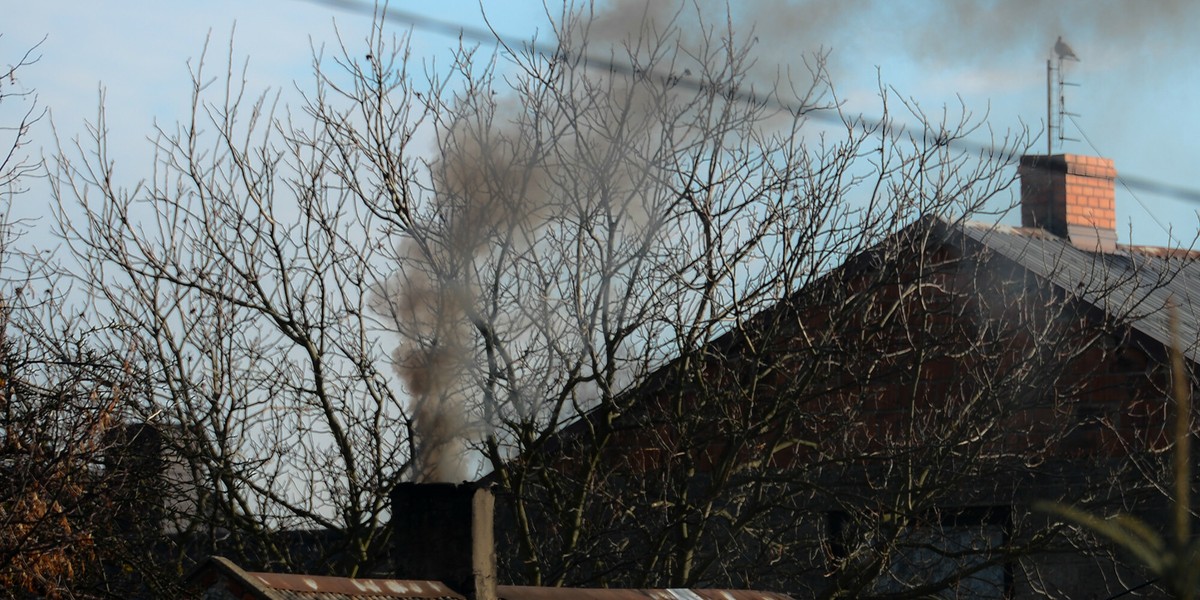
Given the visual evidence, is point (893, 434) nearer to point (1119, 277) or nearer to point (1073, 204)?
point (1119, 277)

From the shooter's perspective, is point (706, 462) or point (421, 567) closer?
Result: point (421, 567)

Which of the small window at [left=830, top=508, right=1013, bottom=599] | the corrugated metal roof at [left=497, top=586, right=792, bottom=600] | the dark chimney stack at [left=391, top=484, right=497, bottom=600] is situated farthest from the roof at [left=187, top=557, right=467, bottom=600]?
the small window at [left=830, top=508, right=1013, bottom=599]

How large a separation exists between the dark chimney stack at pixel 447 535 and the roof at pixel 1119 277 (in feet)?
16.3

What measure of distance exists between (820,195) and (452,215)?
2.70m

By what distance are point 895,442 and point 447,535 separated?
16.5 ft

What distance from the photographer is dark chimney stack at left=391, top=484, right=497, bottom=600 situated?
21.9ft

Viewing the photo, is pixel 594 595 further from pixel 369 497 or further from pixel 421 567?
pixel 369 497

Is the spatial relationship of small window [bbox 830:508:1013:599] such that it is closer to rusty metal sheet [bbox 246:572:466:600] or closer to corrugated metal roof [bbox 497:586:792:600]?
corrugated metal roof [bbox 497:586:792:600]

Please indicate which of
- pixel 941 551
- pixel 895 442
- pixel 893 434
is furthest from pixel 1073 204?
pixel 941 551

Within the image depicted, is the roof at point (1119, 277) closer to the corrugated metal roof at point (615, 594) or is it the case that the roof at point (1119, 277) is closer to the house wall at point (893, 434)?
the house wall at point (893, 434)

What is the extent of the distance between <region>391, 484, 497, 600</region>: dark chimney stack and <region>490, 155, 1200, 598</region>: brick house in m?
2.84

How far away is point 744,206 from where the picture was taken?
33.0ft

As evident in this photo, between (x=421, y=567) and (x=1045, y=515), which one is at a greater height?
(x=1045, y=515)

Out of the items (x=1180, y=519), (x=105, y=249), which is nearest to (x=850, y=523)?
(x=105, y=249)
